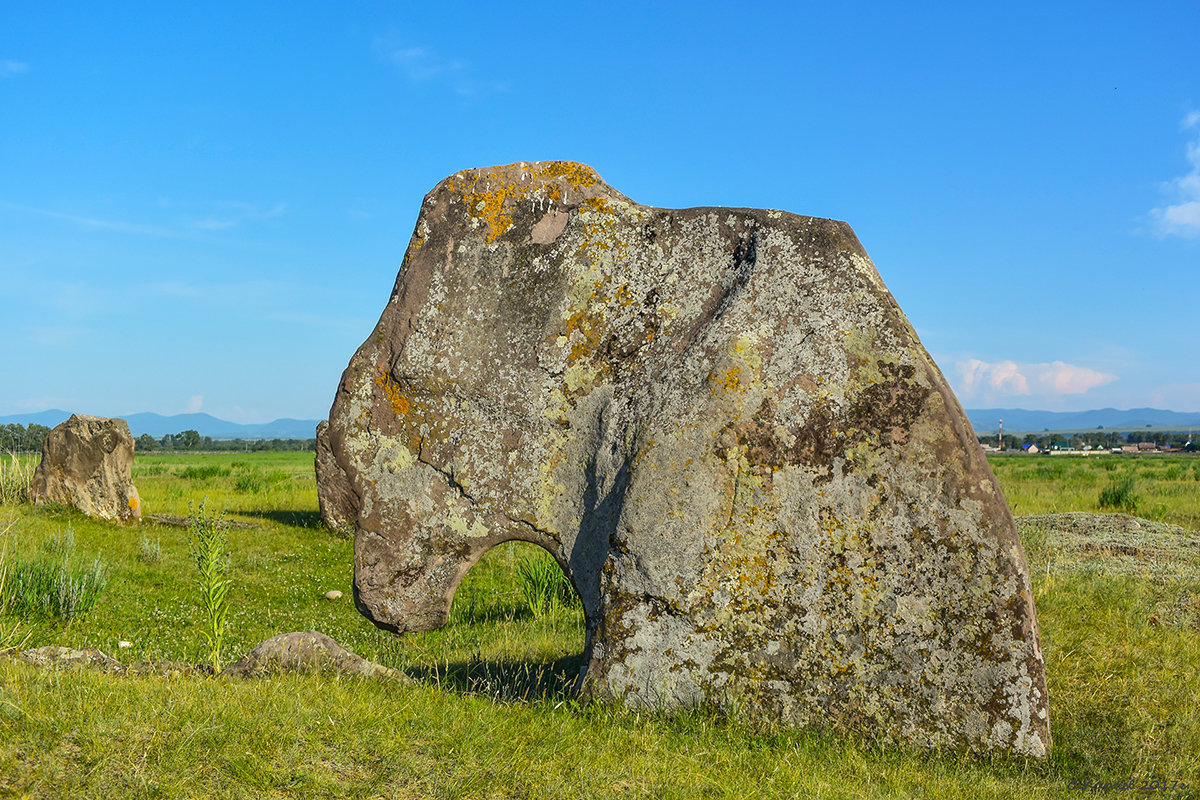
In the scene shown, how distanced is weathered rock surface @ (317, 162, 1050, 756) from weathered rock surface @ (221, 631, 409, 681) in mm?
328

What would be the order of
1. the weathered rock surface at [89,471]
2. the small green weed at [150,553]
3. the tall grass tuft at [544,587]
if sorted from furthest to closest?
the weathered rock surface at [89,471] < the small green weed at [150,553] < the tall grass tuft at [544,587]

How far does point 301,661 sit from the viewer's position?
17.4ft

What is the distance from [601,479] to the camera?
197 inches

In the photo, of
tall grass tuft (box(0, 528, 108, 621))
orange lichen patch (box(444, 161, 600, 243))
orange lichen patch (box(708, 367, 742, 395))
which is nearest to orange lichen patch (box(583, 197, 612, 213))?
orange lichen patch (box(444, 161, 600, 243))

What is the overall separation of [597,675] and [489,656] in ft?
9.92

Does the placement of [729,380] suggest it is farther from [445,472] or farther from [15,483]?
[15,483]

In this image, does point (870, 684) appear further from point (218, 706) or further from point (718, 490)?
point (218, 706)

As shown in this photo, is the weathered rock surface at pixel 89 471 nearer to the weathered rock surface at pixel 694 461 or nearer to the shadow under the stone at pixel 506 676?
the shadow under the stone at pixel 506 676

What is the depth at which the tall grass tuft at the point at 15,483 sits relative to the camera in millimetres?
17641

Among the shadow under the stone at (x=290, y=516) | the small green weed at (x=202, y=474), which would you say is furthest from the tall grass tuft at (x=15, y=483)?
the small green weed at (x=202, y=474)

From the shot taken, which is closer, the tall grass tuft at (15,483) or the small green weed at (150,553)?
the small green weed at (150,553)

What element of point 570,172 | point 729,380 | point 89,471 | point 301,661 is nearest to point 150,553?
point 89,471

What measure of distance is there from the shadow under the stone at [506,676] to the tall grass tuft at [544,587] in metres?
2.25

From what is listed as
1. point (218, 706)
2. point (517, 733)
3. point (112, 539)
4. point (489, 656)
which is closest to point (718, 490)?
point (517, 733)
